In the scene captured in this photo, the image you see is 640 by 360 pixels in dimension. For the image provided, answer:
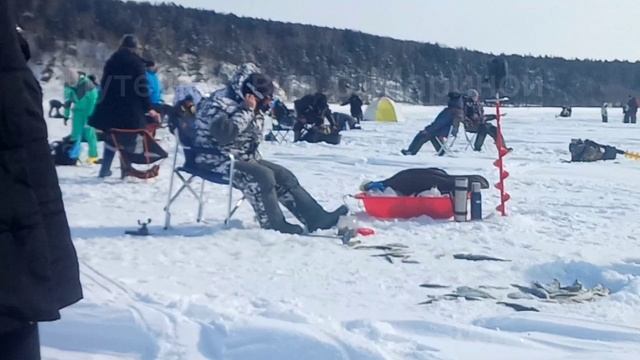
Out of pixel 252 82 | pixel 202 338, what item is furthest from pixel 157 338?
pixel 252 82

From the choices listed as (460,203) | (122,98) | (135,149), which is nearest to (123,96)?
(122,98)

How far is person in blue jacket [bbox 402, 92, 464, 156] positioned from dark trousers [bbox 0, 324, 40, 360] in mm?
13193

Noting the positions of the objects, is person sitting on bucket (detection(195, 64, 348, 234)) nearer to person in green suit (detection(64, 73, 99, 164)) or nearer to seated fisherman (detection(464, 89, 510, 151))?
person in green suit (detection(64, 73, 99, 164))

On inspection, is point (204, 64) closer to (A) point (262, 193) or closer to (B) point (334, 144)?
(B) point (334, 144)

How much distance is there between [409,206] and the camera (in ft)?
24.1

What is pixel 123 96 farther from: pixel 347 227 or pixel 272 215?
pixel 347 227

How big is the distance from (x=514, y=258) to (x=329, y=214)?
143 cm

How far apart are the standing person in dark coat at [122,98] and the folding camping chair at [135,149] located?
0.08 metres

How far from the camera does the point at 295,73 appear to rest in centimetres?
7131

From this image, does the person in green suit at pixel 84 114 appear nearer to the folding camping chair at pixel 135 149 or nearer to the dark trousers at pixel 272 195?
the folding camping chair at pixel 135 149

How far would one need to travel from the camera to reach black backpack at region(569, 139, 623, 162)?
1433 cm

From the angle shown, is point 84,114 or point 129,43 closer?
point 129,43

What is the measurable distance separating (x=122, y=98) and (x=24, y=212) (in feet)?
26.1

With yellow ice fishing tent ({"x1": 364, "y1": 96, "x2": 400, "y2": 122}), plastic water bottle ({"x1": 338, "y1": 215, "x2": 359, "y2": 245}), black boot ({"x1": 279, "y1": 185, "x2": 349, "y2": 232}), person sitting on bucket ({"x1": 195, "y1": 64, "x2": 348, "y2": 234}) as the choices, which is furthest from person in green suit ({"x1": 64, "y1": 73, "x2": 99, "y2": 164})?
yellow ice fishing tent ({"x1": 364, "y1": 96, "x2": 400, "y2": 122})
